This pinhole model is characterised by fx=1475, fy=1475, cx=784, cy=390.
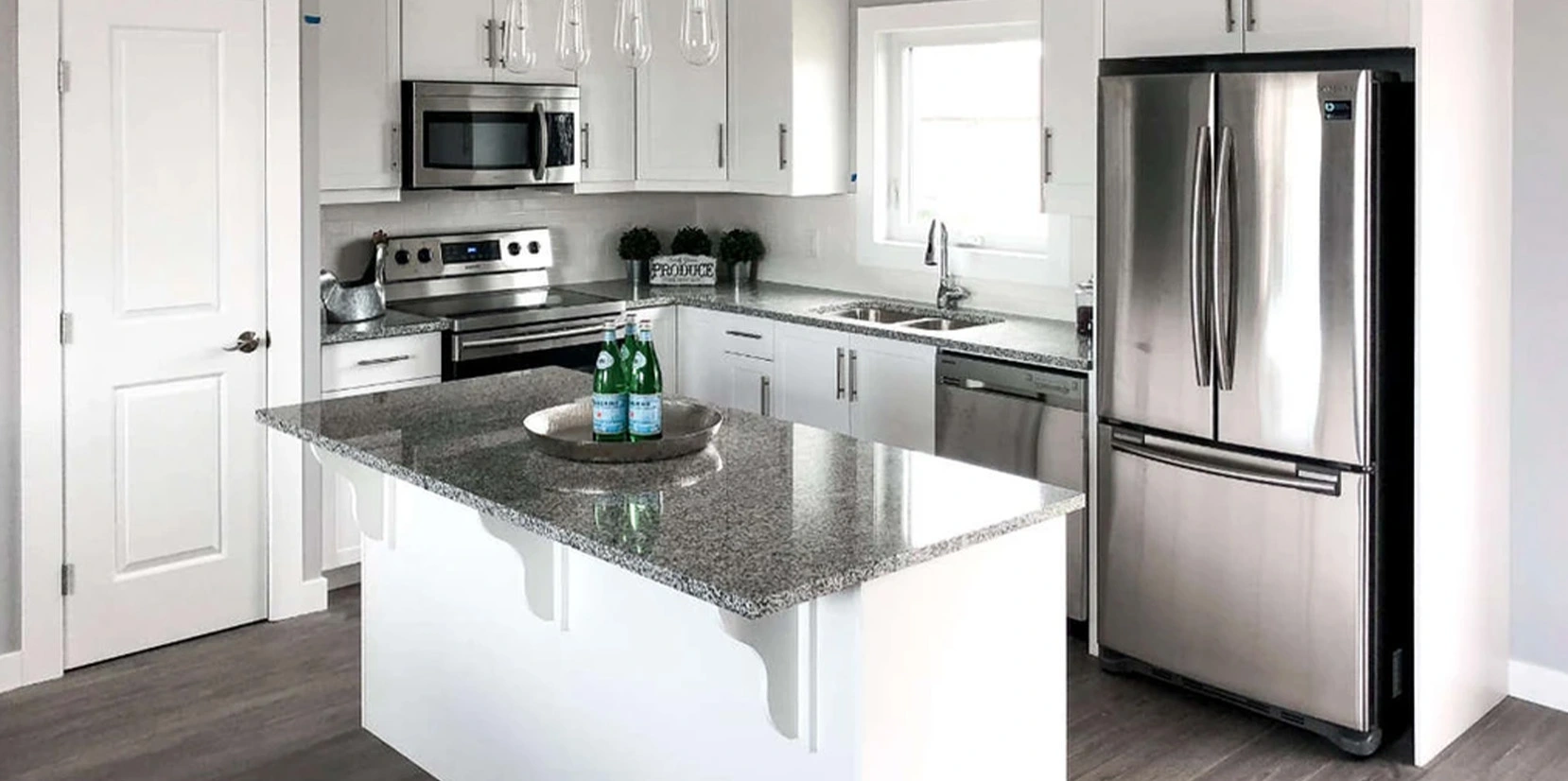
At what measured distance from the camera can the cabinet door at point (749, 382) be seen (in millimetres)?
5426

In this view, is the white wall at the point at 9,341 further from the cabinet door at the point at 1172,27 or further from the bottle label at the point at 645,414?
the cabinet door at the point at 1172,27

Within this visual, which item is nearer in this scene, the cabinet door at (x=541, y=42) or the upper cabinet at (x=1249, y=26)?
the upper cabinet at (x=1249, y=26)

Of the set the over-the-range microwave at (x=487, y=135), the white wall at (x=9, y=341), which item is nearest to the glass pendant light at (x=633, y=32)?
the white wall at (x=9, y=341)

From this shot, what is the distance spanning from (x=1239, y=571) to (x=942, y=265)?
6.29 feet

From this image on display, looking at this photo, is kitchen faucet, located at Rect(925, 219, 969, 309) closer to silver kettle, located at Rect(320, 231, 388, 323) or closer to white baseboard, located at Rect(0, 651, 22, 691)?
silver kettle, located at Rect(320, 231, 388, 323)

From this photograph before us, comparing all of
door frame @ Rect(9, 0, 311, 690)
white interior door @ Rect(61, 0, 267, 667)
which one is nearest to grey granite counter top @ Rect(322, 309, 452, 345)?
door frame @ Rect(9, 0, 311, 690)

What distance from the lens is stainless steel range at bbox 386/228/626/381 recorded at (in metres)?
5.16

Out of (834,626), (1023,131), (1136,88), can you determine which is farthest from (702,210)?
(834,626)

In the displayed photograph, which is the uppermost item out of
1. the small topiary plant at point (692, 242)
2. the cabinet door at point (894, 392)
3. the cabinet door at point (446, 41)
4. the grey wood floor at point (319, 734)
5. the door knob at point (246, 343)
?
the cabinet door at point (446, 41)

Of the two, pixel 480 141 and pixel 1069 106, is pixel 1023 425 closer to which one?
pixel 1069 106

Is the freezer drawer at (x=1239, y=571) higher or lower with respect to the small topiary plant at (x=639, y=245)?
lower

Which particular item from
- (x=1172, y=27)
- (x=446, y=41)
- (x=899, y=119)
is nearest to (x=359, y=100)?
(x=446, y=41)

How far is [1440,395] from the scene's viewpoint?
3652 mm

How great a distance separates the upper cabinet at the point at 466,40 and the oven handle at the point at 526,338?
3.04 feet
